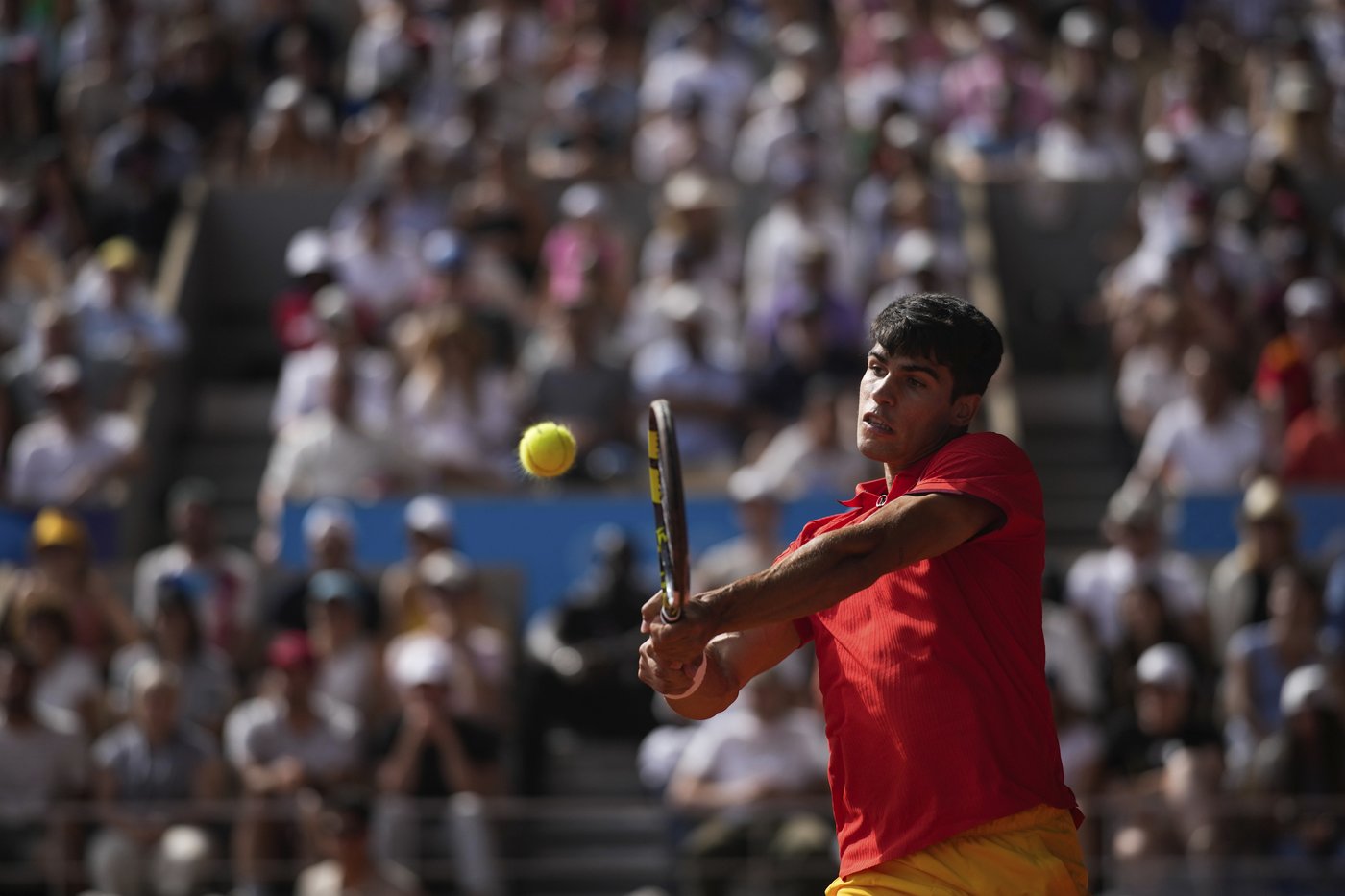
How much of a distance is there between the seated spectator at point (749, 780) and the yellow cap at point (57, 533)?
3562mm

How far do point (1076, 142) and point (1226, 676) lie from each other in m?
5.69

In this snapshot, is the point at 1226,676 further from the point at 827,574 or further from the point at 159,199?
the point at 159,199

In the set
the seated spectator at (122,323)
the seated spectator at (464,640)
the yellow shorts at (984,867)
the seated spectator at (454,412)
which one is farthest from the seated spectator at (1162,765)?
the seated spectator at (122,323)

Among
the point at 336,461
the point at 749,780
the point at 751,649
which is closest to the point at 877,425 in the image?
the point at 751,649

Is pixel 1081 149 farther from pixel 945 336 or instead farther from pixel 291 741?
pixel 945 336

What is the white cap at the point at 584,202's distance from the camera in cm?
1413

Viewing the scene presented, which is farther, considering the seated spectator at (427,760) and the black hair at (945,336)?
the seated spectator at (427,760)

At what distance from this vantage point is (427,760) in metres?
10.3

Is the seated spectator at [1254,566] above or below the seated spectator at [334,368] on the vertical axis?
below

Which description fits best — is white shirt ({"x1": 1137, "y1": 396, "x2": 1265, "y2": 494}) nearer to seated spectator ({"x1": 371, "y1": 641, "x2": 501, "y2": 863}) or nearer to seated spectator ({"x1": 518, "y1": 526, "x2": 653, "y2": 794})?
seated spectator ({"x1": 518, "y1": 526, "x2": 653, "y2": 794})

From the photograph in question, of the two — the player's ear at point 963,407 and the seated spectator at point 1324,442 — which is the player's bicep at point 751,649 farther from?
the seated spectator at point 1324,442

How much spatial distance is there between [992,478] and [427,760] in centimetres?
645

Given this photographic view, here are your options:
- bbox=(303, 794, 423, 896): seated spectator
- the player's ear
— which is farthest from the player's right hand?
bbox=(303, 794, 423, 896): seated spectator

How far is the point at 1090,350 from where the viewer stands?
14586mm
